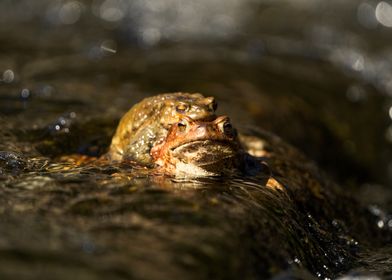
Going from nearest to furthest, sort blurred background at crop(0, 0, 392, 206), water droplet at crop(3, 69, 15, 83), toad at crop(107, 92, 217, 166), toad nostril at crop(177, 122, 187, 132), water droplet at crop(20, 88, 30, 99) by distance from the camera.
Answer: toad nostril at crop(177, 122, 187, 132) < toad at crop(107, 92, 217, 166) < water droplet at crop(20, 88, 30, 99) < blurred background at crop(0, 0, 392, 206) < water droplet at crop(3, 69, 15, 83)

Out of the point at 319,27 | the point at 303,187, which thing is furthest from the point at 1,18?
the point at 303,187

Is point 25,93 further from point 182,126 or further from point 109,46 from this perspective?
point 182,126

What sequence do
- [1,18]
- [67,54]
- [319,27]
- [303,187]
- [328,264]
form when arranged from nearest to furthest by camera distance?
[328,264]
[303,187]
[67,54]
[1,18]
[319,27]

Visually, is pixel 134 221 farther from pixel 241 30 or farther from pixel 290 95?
pixel 241 30

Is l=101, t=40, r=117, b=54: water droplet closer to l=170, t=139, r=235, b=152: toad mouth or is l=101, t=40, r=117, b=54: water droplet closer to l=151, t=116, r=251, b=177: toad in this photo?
l=151, t=116, r=251, b=177: toad

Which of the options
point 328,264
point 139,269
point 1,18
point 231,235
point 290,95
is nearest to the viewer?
point 139,269

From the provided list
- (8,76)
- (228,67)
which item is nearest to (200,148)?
(8,76)

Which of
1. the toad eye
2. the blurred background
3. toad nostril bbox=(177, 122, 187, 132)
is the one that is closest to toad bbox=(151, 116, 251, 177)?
toad nostril bbox=(177, 122, 187, 132)
